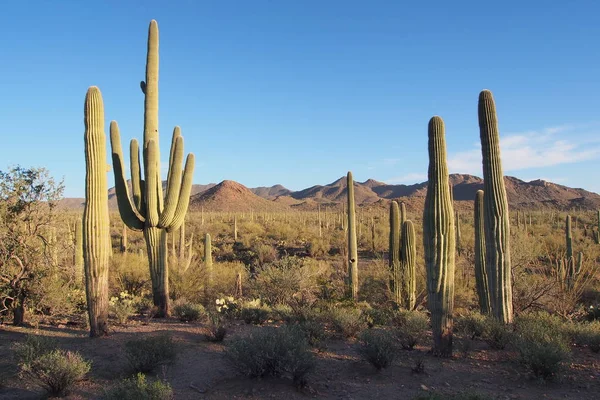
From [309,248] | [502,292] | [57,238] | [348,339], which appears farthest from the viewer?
[309,248]

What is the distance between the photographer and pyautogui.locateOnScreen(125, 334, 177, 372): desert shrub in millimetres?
7652

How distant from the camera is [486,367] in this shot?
26.5ft

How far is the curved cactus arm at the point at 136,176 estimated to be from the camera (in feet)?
40.0

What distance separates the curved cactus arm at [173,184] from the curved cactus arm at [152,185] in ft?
0.71

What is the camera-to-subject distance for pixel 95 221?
31.7ft

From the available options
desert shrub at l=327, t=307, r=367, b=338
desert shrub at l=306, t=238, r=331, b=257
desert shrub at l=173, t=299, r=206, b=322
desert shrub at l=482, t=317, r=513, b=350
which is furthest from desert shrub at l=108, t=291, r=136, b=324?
desert shrub at l=306, t=238, r=331, b=257

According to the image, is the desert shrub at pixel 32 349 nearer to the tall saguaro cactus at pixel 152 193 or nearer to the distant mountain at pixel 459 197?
the tall saguaro cactus at pixel 152 193

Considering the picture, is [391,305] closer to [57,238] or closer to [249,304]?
[249,304]

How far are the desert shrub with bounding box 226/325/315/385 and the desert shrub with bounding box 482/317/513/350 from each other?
3729mm

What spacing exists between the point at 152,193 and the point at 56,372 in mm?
5618

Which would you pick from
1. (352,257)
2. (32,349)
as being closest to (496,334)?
(352,257)

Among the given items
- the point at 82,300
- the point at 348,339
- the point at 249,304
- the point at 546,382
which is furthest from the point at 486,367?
the point at 82,300

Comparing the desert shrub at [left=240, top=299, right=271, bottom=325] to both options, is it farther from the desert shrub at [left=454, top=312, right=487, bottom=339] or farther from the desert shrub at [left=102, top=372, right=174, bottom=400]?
the desert shrub at [left=102, top=372, right=174, bottom=400]

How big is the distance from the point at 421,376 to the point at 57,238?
9.35 meters
